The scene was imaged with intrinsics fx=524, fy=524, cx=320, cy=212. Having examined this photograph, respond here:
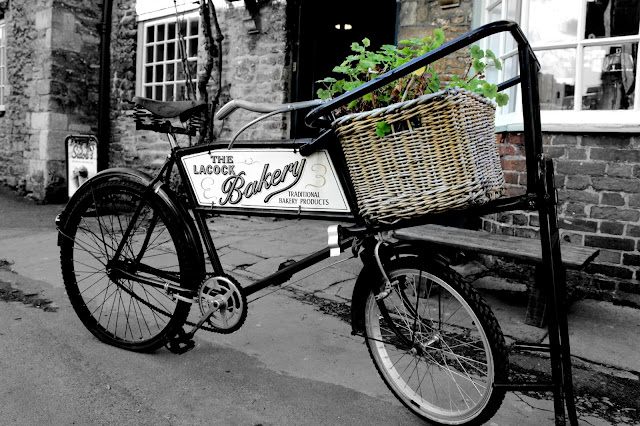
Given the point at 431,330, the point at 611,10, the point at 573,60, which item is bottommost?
the point at 431,330

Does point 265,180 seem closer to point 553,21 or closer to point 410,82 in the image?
point 410,82

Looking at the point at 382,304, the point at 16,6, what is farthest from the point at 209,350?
the point at 16,6

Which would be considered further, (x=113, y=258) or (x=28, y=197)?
(x=28, y=197)

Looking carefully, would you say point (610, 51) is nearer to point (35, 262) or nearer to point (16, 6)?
point (35, 262)

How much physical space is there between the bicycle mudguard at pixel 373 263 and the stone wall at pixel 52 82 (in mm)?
7984

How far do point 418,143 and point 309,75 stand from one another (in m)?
5.50

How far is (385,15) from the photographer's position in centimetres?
759

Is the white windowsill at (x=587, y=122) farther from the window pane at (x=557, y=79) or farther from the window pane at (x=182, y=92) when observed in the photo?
the window pane at (x=182, y=92)

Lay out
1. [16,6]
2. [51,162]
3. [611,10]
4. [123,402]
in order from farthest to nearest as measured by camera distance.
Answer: [16,6]
[51,162]
[611,10]
[123,402]

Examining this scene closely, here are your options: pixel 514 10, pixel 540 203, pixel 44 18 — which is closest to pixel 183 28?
pixel 44 18

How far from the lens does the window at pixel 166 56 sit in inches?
312

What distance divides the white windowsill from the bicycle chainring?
263 centimetres

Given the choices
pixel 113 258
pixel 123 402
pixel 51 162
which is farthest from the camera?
pixel 51 162

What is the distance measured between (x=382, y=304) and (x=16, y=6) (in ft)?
33.4
